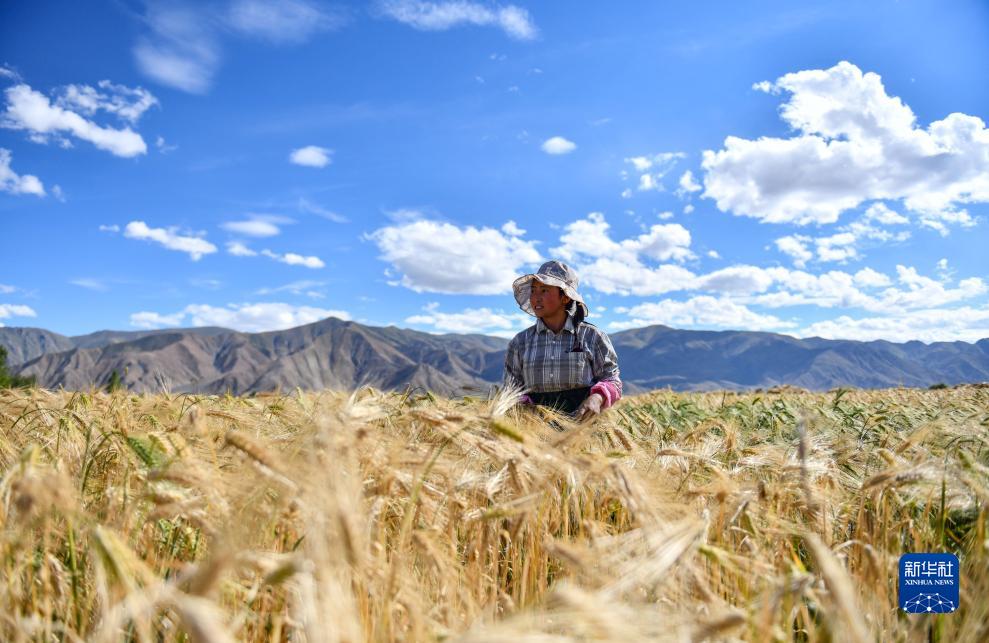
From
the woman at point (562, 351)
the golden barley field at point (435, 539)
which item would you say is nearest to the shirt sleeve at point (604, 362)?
the woman at point (562, 351)

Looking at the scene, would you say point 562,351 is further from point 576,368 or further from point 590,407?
point 590,407

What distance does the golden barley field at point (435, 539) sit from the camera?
1098 millimetres

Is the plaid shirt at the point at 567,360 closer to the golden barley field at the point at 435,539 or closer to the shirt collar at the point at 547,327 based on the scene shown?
the shirt collar at the point at 547,327

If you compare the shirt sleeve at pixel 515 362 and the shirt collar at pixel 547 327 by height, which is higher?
the shirt collar at pixel 547 327

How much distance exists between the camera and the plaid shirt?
5852 millimetres

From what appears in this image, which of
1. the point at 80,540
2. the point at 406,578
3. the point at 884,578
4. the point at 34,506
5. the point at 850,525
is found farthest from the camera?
the point at 850,525

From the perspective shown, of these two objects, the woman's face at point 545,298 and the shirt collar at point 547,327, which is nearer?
the woman's face at point 545,298

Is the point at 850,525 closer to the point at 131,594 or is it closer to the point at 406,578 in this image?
the point at 406,578

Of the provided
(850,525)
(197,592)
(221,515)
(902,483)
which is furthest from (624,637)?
(850,525)

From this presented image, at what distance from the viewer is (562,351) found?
593 cm

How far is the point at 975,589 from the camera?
152cm

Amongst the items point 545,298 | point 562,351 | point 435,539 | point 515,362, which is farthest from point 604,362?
point 435,539

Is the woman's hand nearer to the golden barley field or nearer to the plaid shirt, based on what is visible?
the plaid shirt

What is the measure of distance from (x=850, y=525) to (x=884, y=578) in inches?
48.1
